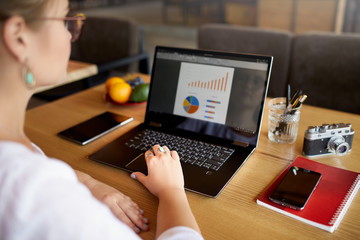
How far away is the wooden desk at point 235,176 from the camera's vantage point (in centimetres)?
72

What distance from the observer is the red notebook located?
0.72m

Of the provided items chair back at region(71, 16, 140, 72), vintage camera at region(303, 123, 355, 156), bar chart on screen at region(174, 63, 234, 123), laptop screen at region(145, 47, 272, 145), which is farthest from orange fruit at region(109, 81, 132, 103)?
chair back at region(71, 16, 140, 72)

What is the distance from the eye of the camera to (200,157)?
0.98m

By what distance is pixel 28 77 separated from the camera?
2.04 feet

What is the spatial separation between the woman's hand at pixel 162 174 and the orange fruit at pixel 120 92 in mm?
536

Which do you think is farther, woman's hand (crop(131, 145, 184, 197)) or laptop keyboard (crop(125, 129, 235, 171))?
laptop keyboard (crop(125, 129, 235, 171))

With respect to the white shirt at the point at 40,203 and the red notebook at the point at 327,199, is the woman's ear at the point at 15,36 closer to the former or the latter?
the white shirt at the point at 40,203

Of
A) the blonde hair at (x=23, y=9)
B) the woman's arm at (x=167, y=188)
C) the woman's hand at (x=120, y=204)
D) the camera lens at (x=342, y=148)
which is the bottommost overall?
the woman's hand at (x=120, y=204)

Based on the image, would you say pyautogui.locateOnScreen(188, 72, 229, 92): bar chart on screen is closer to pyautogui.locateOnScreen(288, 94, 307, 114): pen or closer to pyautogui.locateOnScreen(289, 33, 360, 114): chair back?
pyautogui.locateOnScreen(288, 94, 307, 114): pen

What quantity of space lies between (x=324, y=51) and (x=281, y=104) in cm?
96

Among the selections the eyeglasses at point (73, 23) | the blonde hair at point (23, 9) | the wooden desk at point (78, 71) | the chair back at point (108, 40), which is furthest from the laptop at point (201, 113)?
the chair back at point (108, 40)

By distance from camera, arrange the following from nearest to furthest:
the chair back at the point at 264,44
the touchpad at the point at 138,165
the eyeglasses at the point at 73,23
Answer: the eyeglasses at the point at 73,23
the touchpad at the point at 138,165
the chair back at the point at 264,44

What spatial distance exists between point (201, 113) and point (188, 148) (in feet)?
0.50

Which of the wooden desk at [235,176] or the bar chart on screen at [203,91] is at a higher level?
the bar chart on screen at [203,91]
